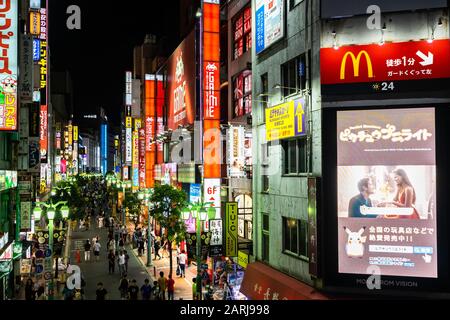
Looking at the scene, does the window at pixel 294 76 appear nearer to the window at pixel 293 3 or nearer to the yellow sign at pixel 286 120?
the yellow sign at pixel 286 120

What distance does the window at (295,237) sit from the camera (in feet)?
51.6

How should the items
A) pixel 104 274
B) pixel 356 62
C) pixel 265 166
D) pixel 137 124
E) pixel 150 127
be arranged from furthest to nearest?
1. pixel 137 124
2. pixel 150 127
3. pixel 104 274
4. pixel 265 166
5. pixel 356 62

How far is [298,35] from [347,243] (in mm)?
6821

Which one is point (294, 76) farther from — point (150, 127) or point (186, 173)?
point (150, 127)

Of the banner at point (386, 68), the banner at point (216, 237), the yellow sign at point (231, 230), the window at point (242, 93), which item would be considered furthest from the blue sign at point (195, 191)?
the banner at point (386, 68)

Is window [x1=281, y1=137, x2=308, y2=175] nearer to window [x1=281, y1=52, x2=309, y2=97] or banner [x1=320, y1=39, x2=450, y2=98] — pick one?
window [x1=281, y1=52, x2=309, y2=97]

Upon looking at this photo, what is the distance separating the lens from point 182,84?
40.0m

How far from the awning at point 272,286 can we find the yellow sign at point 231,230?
75.2 inches

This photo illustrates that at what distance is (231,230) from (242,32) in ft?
40.9

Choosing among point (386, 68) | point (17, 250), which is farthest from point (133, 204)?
point (386, 68)

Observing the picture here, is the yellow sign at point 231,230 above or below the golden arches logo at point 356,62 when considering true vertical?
below

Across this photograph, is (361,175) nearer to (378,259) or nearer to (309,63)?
(378,259)

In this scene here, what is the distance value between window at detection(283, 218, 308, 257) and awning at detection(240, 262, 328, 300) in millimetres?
890

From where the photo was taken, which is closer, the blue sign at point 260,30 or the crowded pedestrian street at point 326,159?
the crowded pedestrian street at point 326,159
